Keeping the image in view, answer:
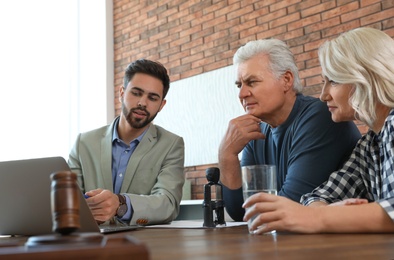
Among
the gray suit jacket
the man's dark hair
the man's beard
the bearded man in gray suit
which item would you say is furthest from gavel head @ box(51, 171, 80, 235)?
the man's dark hair

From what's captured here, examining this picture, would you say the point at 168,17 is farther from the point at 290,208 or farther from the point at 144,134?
the point at 290,208

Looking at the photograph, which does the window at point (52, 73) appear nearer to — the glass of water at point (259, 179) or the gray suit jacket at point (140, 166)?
the gray suit jacket at point (140, 166)

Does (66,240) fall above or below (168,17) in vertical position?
below

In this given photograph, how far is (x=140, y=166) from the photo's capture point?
7.37 feet

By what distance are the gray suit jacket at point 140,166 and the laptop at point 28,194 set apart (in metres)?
0.72

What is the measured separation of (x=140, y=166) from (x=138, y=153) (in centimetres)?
6

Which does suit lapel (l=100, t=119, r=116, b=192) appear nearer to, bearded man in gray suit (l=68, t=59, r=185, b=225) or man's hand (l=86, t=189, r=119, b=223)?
bearded man in gray suit (l=68, t=59, r=185, b=225)

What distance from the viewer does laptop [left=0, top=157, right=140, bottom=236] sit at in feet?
4.27

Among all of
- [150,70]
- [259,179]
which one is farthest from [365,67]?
[150,70]

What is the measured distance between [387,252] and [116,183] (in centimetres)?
162

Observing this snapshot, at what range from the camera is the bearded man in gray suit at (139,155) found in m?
2.14

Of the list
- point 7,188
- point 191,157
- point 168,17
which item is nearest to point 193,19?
point 168,17

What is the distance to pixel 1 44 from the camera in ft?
17.9

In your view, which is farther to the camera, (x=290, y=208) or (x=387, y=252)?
(x=290, y=208)
